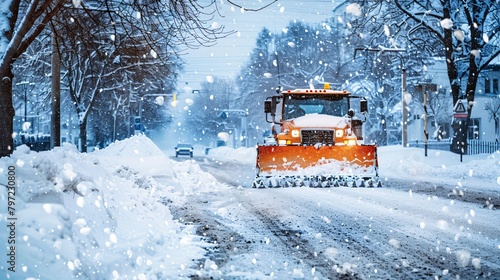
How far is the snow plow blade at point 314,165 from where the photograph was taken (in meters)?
13.5

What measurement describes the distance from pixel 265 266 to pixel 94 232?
5.96 ft

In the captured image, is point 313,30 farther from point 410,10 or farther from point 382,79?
point 410,10

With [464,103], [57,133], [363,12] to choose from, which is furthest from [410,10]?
[57,133]

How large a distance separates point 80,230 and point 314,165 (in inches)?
356

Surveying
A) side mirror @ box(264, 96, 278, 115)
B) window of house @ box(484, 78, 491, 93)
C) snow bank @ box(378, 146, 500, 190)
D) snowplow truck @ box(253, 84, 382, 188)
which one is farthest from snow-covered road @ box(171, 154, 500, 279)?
window of house @ box(484, 78, 491, 93)

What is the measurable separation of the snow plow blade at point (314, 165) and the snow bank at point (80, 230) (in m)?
5.72

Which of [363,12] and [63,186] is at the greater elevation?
[363,12]

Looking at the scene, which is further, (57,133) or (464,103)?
(464,103)

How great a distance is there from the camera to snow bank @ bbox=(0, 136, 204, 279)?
4.39 m

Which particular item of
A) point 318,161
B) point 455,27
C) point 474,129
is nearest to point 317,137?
point 318,161

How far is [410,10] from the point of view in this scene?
1022 inches

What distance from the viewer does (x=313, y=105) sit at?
15.3 meters

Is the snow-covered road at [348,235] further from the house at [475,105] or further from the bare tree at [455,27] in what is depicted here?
the house at [475,105]

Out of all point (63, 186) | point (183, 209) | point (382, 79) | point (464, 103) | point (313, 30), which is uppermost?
point (313, 30)
